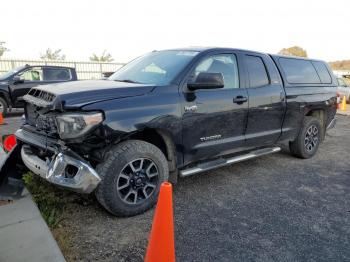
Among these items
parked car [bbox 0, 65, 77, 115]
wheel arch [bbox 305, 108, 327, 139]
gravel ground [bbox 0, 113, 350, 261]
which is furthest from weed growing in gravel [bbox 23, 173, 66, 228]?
parked car [bbox 0, 65, 77, 115]

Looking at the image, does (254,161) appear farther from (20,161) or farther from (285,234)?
(20,161)

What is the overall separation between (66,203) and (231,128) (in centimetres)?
222

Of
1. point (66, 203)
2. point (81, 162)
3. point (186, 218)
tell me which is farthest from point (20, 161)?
point (186, 218)

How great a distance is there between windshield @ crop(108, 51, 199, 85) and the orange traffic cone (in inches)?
67.7

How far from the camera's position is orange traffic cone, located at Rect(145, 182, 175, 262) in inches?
89.5

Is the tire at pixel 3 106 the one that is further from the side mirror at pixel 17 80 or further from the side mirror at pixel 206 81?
the side mirror at pixel 206 81

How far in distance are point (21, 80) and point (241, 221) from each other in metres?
9.41

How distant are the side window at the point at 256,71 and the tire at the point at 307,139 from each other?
1.45 metres

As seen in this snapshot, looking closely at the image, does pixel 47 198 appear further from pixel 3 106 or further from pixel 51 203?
pixel 3 106

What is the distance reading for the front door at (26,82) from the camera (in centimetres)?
1039

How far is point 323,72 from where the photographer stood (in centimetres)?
614

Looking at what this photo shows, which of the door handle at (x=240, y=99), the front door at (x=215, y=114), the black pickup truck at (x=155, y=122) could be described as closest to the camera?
the black pickup truck at (x=155, y=122)

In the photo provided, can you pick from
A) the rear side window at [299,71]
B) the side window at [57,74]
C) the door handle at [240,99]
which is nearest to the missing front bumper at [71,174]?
the door handle at [240,99]

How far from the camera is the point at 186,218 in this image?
11.2 feet
